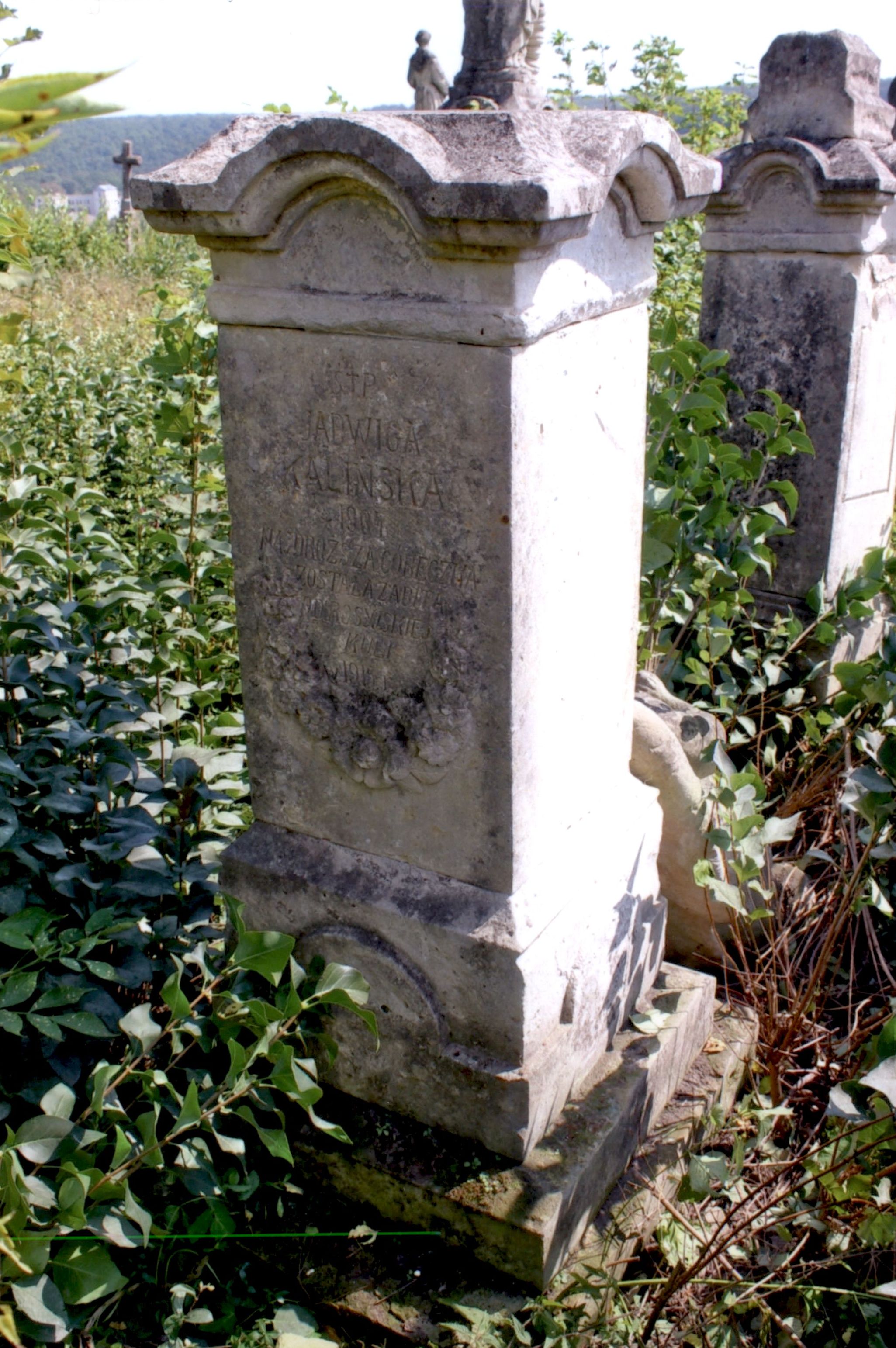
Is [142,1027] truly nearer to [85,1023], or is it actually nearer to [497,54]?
[85,1023]

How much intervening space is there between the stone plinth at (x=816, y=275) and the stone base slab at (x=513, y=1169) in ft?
6.78

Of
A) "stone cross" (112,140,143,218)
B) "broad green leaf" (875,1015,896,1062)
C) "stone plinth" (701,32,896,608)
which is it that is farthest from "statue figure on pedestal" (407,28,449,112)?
"stone cross" (112,140,143,218)

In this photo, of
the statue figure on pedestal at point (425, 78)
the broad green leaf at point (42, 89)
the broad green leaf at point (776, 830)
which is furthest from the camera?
the statue figure on pedestal at point (425, 78)

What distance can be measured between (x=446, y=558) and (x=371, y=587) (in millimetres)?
177

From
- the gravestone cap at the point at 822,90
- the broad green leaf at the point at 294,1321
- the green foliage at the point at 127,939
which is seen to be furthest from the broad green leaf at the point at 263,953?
the gravestone cap at the point at 822,90

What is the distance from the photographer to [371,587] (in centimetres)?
197

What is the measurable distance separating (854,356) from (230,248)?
2.42m

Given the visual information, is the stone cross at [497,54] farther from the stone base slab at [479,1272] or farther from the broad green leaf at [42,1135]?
the stone base slab at [479,1272]

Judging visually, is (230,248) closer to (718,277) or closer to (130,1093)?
(130,1093)

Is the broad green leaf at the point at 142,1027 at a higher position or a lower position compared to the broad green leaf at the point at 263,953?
lower

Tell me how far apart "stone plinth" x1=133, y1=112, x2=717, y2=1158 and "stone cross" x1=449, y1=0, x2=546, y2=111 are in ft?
0.87

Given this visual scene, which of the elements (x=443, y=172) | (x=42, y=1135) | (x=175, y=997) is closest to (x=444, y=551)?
(x=443, y=172)

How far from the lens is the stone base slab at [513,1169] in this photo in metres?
1.98

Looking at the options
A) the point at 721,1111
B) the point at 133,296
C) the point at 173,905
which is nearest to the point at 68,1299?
the point at 173,905
